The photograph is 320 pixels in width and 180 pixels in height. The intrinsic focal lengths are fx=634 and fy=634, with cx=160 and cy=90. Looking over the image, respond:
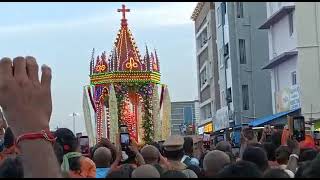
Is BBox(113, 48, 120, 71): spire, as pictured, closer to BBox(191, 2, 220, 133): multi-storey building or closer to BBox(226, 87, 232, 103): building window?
BBox(226, 87, 232, 103): building window

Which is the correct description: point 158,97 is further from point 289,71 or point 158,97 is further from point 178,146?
point 178,146

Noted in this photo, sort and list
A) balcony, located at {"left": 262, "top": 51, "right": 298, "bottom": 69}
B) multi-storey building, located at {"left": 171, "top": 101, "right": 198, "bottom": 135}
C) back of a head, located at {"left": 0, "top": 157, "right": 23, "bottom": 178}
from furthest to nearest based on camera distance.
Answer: multi-storey building, located at {"left": 171, "top": 101, "right": 198, "bottom": 135} → balcony, located at {"left": 262, "top": 51, "right": 298, "bottom": 69} → back of a head, located at {"left": 0, "top": 157, "right": 23, "bottom": 178}

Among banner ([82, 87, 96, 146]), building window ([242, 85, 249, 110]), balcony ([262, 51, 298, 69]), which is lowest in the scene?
banner ([82, 87, 96, 146])

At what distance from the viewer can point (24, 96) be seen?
2801 mm

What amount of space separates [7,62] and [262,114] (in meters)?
36.5

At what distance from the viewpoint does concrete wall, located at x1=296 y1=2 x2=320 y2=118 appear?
974 inches

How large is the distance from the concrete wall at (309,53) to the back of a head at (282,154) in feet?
59.1

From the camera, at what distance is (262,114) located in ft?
127

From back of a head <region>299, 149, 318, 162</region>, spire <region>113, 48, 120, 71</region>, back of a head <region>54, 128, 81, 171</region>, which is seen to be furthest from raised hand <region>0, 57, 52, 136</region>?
spire <region>113, 48, 120, 71</region>

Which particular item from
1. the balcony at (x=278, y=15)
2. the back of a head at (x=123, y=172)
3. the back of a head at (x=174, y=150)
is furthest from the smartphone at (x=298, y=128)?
the balcony at (x=278, y=15)

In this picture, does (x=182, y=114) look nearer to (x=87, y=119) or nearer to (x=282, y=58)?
(x=282, y=58)

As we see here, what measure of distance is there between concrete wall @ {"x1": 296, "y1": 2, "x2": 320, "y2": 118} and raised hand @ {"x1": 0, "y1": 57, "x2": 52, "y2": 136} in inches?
887

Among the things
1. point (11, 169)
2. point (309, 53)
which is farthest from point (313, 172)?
point (309, 53)

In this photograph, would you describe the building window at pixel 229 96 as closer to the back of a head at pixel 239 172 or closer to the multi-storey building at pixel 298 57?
the multi-storey building at pixel 298 57
